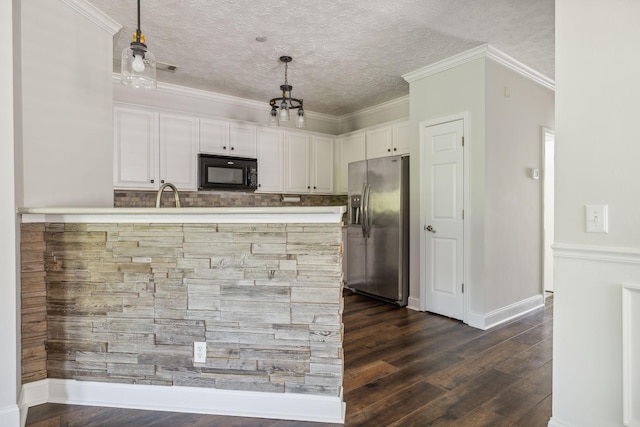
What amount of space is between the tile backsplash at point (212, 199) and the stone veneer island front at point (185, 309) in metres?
1.88

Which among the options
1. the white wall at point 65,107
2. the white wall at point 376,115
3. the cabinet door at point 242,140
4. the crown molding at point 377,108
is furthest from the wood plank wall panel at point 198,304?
the crown molding at point 377,108

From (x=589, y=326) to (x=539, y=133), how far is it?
2945 mm

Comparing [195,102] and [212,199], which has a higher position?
[195,102]

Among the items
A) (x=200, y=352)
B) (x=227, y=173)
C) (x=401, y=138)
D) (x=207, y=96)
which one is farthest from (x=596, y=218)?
(x=207, y=96)

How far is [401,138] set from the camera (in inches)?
172

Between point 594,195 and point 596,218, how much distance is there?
0.34ft

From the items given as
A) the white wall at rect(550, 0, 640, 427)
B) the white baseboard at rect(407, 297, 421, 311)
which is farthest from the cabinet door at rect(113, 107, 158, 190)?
the white wall at rect(550, 0, 640, 427)

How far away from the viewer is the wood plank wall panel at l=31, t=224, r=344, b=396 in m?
1.80

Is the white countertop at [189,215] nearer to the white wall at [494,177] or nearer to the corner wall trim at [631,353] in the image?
the corner wall trim at [631,353]

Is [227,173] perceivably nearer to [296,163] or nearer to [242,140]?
[242,140]

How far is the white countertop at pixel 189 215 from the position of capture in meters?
1.76

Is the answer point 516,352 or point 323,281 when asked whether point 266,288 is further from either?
point 516,352

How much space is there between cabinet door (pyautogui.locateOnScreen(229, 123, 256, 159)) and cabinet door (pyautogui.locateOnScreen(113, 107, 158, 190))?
91 centimetres

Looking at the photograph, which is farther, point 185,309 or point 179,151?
point 179,151
